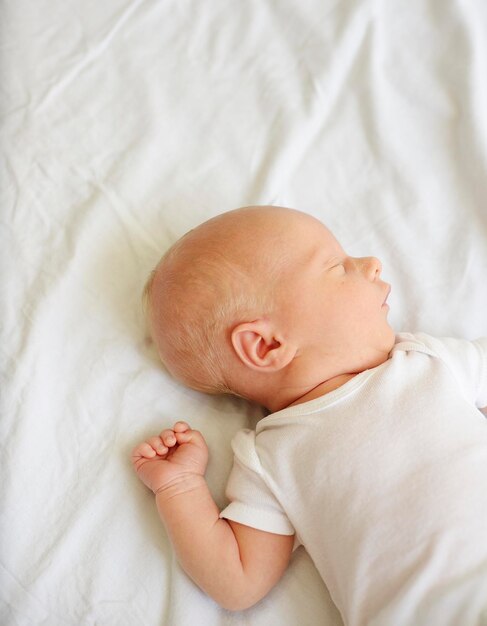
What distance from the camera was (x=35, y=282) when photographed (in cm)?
130

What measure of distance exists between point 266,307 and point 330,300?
0.36 feet

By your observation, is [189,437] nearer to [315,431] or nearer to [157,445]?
[157,445]

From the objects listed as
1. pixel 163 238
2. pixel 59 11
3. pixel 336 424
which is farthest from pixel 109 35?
pixel 336 424

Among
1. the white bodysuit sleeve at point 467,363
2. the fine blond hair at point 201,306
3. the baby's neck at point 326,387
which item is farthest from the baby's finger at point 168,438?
the white bodysuit sleeve at point 467,363

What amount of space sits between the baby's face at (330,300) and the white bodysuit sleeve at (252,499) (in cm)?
21

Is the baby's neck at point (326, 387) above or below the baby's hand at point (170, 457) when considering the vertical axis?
below

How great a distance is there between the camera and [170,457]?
115 centimetres

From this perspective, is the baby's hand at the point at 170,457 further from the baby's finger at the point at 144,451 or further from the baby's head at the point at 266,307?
the baby's head at the point at 266,307

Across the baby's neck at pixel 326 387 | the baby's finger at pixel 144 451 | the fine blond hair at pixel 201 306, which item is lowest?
the baby's neck at pixel 326 387

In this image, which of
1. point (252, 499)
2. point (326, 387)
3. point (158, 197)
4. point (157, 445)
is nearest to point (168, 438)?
point (157, 445)

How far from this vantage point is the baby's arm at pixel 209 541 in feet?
3.43

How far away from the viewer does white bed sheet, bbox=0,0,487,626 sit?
3.65 feet

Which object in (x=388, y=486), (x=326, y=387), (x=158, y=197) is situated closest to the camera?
(x=388, y=486)

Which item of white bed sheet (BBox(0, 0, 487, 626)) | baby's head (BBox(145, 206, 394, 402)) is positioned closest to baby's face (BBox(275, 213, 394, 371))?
baby's head (BBox(145, 206, 394, 402))
